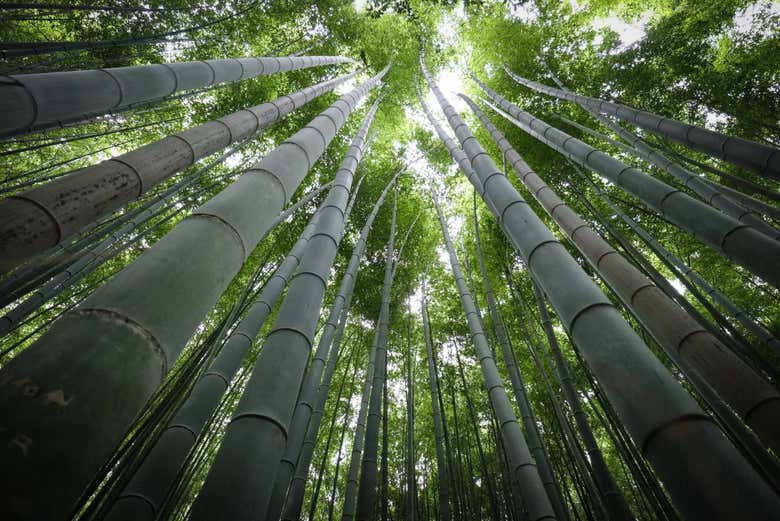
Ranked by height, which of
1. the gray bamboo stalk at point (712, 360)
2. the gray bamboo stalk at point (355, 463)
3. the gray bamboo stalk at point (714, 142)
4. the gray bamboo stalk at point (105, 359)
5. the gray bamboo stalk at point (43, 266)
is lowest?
the gray bamboo stalk at point (105, 359)

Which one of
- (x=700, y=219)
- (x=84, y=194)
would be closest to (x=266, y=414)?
(x=84, y=194)

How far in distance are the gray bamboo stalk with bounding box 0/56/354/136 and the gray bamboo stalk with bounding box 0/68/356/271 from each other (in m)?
0.57

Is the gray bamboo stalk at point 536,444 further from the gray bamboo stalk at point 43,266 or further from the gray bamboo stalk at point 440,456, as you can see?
the gray bamboo stalk at point 43,266

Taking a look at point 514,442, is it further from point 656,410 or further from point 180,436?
point 180,436

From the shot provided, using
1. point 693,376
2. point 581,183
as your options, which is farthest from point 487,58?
point 693,376

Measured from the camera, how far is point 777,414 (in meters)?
1.33

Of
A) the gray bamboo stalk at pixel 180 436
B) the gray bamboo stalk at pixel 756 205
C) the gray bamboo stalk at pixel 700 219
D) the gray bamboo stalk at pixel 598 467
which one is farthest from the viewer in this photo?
the gray bamboo stalk at pixel 756 205

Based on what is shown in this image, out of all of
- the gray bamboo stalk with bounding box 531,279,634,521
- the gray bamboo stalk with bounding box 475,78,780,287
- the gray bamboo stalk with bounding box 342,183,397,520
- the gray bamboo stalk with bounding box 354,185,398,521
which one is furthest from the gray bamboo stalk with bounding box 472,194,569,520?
the gray bamboo stalk with bounding box 475,78,780,287

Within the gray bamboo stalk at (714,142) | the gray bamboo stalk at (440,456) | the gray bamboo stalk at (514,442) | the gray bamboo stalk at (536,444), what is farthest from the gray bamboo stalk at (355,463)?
the gray bamboo stalk at (714,142)

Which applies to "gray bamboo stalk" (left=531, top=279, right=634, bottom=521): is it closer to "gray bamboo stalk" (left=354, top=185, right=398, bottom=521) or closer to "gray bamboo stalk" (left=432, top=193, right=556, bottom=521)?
"gray bamboo stalk" (left=432, top=193, right=556, bottom=521)

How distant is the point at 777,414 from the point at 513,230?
1230 mm

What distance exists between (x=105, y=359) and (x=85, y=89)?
2077 millimetres

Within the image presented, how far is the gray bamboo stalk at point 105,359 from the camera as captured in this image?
1.81 ft

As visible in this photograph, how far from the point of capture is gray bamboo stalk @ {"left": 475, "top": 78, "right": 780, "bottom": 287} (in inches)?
73.0
